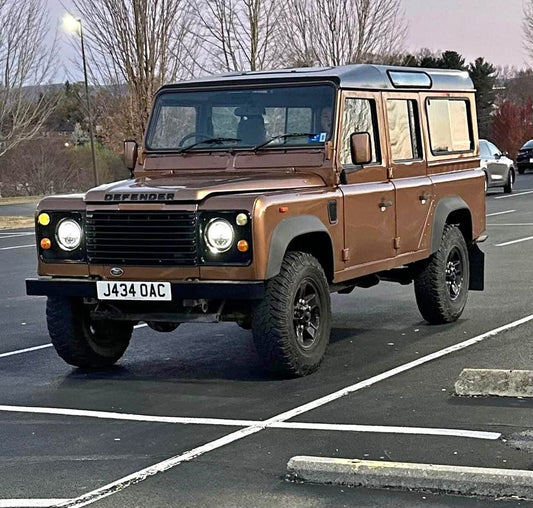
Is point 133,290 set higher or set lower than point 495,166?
lower

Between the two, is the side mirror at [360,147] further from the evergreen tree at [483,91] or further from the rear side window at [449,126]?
the evergreen tree at [483,91]

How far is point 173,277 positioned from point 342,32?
1156 inches

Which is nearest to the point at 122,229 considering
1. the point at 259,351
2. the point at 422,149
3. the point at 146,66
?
the point at 259,351

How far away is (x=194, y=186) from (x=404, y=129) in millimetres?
2657

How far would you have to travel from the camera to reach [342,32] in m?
35.7

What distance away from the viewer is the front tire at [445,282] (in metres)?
9.65

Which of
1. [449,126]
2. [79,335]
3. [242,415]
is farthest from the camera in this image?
[449,126]

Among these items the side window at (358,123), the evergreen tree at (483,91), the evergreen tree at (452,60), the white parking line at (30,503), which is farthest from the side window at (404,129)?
the evergreen tree at (483,91)

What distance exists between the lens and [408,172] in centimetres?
941

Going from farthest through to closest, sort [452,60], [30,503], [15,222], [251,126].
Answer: [452,60] < [15,222] < [251,126] < [30,503]

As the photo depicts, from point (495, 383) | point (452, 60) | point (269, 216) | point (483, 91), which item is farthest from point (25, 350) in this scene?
point (483, 91)

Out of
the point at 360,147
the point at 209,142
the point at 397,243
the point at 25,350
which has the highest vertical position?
the point at 209,142

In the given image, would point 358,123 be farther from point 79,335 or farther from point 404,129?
point 79,335

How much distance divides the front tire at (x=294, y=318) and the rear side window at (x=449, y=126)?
2.68 meters
